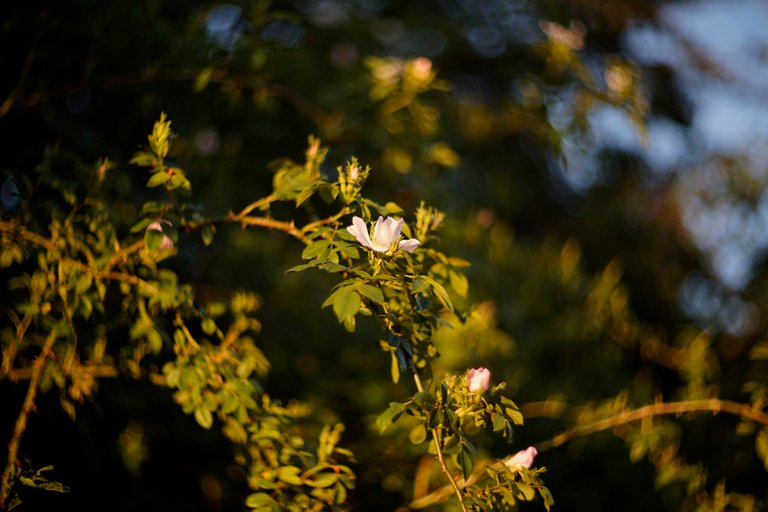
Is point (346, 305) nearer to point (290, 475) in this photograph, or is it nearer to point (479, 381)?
point (479, 381)

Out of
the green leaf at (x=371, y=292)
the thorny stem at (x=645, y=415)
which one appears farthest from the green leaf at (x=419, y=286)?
the thorny stem at (x=645, y=415)

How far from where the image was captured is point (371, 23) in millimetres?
2768

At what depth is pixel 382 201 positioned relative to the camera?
1.97 m

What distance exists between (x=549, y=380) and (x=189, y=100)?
1.59m

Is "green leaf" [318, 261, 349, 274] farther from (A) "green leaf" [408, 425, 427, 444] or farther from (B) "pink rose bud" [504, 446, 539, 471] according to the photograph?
(B) "pink rose bud" [504, 446, 539, 471]

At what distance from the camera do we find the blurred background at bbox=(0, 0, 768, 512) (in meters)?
1.75

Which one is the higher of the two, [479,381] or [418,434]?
[479,381]

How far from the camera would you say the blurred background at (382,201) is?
1745 mm

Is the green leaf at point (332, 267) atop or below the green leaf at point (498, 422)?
atop

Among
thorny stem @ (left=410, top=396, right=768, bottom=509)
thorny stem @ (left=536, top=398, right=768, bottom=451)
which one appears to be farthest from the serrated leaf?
thorny stem @ (left=536, top=398, right=768, bottom=451)

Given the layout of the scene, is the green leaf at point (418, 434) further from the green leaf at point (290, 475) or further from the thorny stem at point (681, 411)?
the thorny stem at point (681, 411)

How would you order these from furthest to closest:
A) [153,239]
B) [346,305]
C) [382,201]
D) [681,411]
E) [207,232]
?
[382,201]
[681,411]
[207,232]
[153,239]
[346,305]

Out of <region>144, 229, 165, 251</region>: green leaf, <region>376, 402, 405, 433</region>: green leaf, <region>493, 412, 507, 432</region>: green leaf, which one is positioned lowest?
<region>376, 402, 405, 433</region>: green leaf

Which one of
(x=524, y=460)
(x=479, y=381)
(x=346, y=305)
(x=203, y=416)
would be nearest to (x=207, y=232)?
(x=203, y=416)
